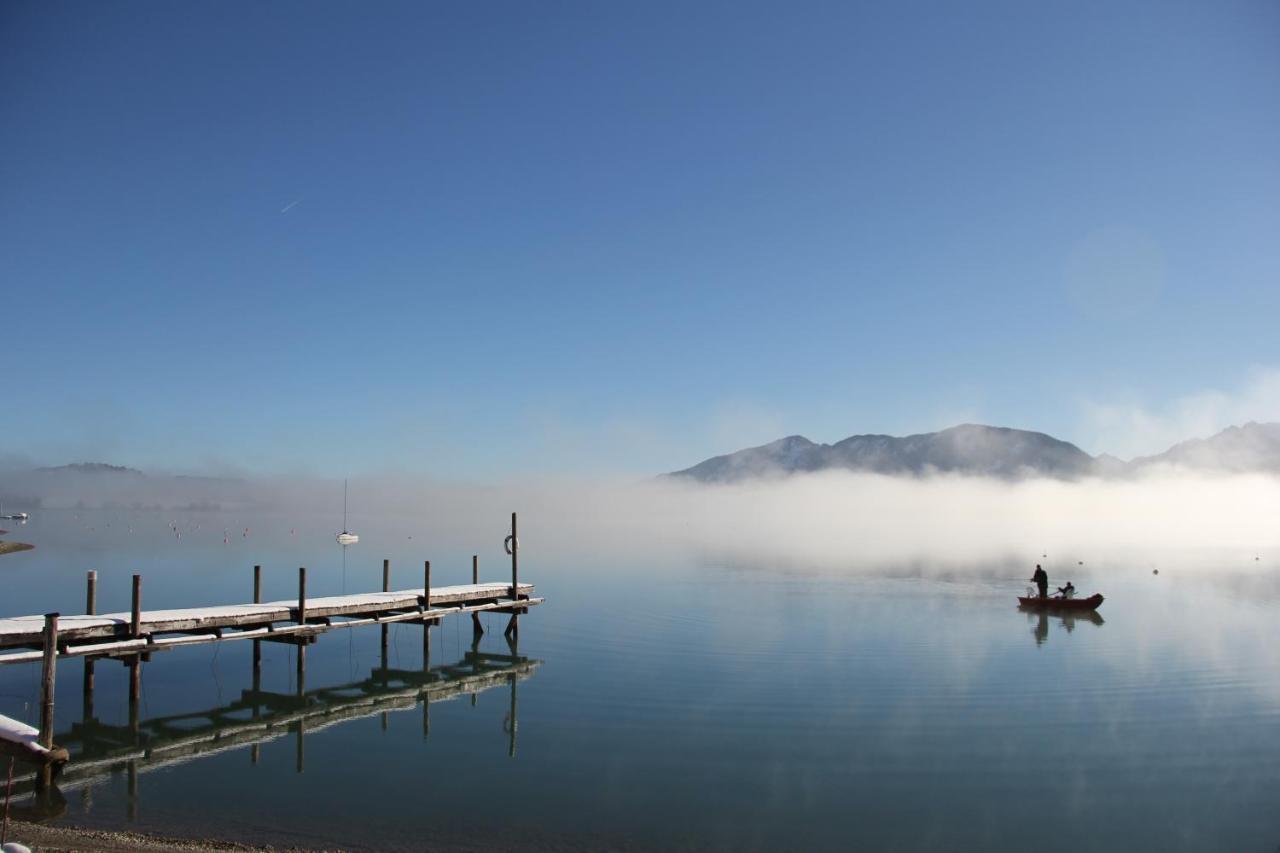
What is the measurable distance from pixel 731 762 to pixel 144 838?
32.8 ft

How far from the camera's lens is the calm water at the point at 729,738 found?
13711 mm

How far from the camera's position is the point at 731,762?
1695 centimetres

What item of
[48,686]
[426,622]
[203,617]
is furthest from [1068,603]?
[48,686]

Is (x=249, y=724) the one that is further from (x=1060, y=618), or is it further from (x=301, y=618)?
(x=1060, y=618)

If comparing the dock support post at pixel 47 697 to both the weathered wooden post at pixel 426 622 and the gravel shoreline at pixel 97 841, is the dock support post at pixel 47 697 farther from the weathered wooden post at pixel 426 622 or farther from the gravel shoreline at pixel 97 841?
the weathered wooden post at pixel 426 622

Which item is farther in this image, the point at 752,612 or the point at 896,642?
the point at 752,612

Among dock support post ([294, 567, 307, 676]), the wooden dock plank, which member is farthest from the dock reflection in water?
the wooden dock plank

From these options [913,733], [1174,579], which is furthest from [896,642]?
[1174,579]

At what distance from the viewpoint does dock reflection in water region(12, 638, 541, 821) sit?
620 inches

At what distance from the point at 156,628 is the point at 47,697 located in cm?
519

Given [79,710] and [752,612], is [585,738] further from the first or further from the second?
[752,612]

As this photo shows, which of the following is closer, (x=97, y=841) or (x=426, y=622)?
(x=97, y=841)

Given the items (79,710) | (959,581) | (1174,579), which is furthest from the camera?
(1174,579)

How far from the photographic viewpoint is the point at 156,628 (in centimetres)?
1984
